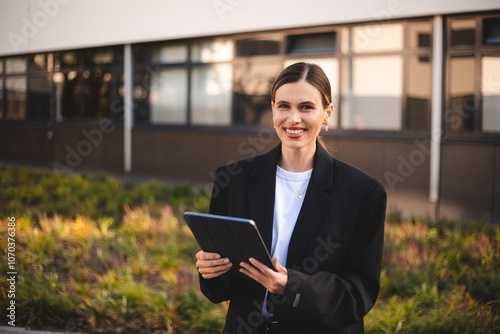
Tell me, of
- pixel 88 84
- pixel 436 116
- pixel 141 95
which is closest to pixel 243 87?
pixel 141 95

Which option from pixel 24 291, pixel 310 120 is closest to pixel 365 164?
pixel 24 291

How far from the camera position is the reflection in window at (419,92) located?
8547 mm

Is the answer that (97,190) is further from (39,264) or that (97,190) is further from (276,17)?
(276,17)

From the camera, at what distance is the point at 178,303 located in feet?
13.5

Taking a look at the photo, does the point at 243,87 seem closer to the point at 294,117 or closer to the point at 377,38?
the point at 377,38

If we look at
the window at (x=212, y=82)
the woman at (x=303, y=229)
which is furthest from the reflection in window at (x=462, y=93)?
the woman at (x=303, y=229)

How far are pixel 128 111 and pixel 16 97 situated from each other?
5114 mm

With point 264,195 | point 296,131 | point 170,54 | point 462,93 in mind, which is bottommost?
point 264,195

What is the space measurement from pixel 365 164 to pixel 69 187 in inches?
242

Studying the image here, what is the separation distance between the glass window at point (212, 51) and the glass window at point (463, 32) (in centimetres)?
485

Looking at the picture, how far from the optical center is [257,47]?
1021 centimetres

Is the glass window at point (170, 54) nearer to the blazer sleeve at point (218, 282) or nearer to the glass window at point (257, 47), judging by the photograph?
the glass window at point (257, 47)

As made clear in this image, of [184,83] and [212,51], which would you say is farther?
[184,83]

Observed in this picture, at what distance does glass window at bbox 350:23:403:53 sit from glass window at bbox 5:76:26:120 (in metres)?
10.8
